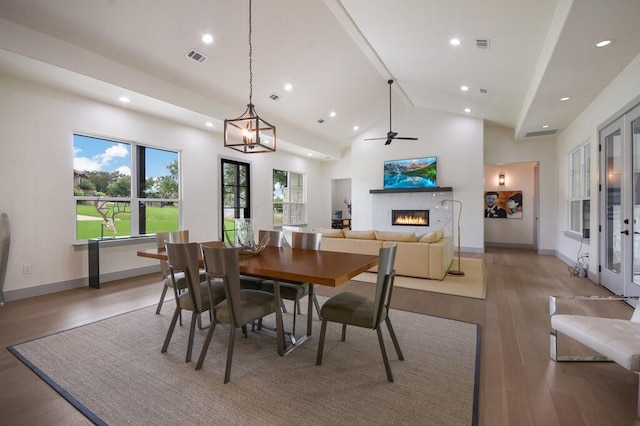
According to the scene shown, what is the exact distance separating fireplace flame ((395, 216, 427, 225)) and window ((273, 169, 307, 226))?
3.09 m

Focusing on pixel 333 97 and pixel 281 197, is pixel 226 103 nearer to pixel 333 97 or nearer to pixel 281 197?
pixel 333 97

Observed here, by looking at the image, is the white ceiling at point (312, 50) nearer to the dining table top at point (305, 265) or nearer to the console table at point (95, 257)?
the console table at point (95, 257)

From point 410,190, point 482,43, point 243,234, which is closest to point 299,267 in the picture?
point 243,234

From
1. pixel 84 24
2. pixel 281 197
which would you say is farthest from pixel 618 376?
pixel 281 197

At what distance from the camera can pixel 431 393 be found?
6.50 ft

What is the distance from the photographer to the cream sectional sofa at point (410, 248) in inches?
187

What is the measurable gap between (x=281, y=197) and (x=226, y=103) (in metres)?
3.71

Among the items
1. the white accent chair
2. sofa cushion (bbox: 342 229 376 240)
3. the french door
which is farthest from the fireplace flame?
the white accent chair

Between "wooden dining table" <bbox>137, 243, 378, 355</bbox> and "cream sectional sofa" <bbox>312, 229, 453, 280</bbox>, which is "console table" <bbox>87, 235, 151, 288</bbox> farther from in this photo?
"cream sectional sofa" <bbox>312, 229, 453, 280</bbox>

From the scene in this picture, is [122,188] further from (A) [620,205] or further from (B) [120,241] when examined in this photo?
(A) [620,205]

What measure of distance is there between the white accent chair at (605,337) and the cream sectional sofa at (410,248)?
7.40 feet

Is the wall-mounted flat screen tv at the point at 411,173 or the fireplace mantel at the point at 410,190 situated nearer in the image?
the fireplace mantel at the point at 410,190

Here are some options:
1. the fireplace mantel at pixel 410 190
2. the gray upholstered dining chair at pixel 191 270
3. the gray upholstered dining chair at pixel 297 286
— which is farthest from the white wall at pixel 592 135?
the gray upholstered dining chair at pixel 191 270

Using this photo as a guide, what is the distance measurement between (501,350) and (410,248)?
7.80 feet
